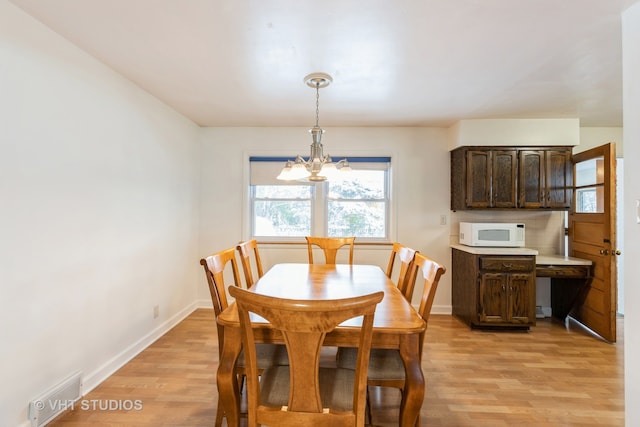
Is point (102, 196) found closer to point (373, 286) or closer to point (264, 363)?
point (264, 363)

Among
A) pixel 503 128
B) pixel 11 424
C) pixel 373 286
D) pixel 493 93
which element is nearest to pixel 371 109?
pixel 493 93

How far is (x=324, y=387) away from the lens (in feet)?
4.36

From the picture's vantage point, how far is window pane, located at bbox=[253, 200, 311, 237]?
388cm

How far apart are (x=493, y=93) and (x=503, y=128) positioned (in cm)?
89

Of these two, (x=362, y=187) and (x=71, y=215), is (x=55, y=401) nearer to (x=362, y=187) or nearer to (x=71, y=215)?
(x=71, y=215)

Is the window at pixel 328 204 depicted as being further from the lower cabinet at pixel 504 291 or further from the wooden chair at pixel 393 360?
the wooden chair at pixel 393 360

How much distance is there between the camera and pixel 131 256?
255 cm

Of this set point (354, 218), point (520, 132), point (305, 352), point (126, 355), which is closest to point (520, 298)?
point (520, 132)

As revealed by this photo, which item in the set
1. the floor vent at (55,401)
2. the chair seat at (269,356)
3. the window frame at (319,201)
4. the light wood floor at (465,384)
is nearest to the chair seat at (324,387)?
the chair seat at (269,356)

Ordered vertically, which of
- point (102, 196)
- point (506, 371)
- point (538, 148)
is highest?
point (538, 148)

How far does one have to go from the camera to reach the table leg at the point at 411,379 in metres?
Result: 1.31

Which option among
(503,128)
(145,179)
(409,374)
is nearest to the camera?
(409,374)

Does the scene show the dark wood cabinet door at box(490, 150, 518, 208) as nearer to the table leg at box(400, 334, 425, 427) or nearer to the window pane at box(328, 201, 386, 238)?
the window pane at box(328, 201, 386, 238)

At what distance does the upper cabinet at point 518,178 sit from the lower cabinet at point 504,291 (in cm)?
64
